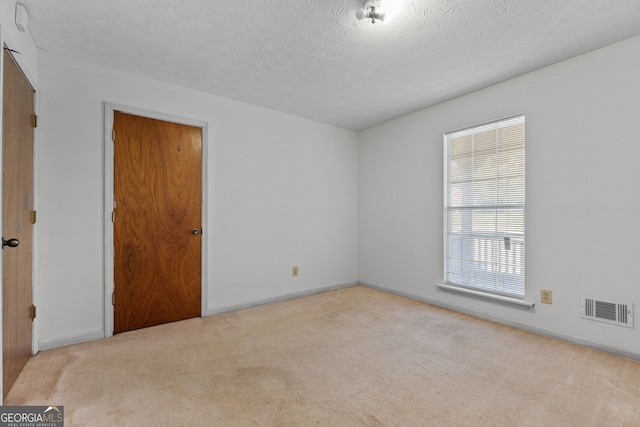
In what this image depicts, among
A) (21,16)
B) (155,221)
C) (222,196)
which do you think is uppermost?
(21,16)

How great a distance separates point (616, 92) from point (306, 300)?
11.9 feet

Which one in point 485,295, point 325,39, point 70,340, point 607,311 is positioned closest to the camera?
point 325,39

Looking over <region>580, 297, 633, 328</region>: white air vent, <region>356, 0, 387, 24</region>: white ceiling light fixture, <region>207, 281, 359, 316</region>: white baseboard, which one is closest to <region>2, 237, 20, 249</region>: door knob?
<region>207, 281, 359, 316</region>: white baseboard

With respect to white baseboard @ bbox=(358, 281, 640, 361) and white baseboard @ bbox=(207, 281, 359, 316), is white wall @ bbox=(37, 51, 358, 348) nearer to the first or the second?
white baseboard @ bbox=(207, 281, 359, 316)

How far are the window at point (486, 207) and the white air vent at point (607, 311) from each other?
498mm

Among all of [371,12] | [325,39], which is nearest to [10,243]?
[325,39]

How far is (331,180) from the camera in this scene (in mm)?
4484

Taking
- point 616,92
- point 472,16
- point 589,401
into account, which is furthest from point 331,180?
point 589,401

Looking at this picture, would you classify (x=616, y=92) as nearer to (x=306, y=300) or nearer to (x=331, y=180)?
(x=331, y=180)

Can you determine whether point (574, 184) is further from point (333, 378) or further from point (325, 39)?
point (333, 378)

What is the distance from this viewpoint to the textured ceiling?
6.41 ft

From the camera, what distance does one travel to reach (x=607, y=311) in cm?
241

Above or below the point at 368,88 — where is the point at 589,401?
below

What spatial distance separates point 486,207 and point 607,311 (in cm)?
129
